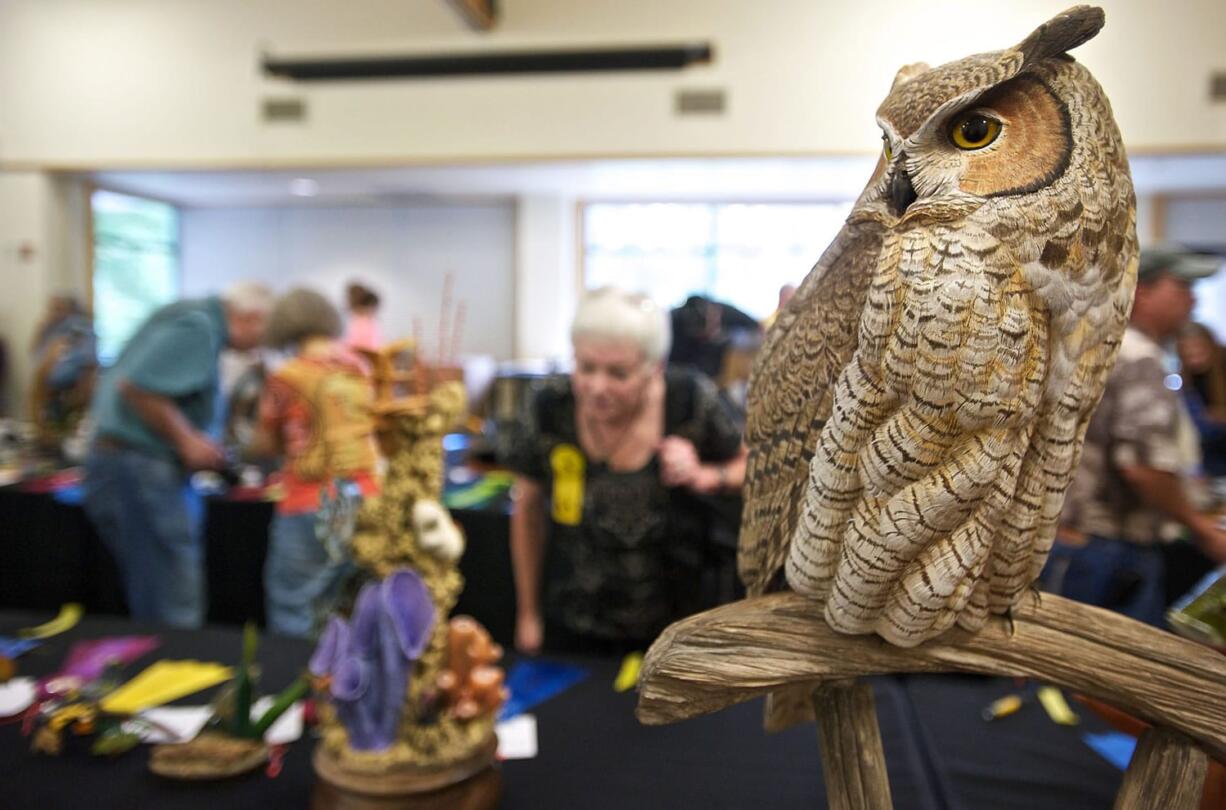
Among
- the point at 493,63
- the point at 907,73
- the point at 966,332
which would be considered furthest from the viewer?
the point at 493,63

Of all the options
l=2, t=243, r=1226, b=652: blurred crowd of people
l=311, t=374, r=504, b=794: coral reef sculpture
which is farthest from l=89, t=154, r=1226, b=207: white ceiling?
l=311, t=374, r=504, b=794: coral reef sculpture

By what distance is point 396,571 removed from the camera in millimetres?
1230

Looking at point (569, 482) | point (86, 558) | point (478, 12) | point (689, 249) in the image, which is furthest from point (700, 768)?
point (689, 249)

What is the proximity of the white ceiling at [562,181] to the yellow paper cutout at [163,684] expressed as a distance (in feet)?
9.90

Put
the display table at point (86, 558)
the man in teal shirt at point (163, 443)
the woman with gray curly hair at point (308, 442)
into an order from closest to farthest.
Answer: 1. the woman with gray curly hair at point (308, 442)
2. the man in teal shirt at point (163, 443)
3. the display table at point (86, 558)

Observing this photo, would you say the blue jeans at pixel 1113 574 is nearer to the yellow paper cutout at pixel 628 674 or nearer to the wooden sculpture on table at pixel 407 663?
the yellow paper cutout at pixel 628 674

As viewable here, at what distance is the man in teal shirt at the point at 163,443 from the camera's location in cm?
253

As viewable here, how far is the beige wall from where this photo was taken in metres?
4.27

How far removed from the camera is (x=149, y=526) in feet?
8.71

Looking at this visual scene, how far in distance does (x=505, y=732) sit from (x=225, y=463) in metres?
1.68

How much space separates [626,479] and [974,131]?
1114 mm

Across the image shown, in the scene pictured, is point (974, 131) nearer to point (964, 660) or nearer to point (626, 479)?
point (964, 660)

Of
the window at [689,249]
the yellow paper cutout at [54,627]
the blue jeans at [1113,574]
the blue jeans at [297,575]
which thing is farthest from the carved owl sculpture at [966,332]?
the window at [689,249]

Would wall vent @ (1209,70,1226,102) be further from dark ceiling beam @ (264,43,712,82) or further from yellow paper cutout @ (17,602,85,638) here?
yellow paper cutout @ (17,602,85,638)
